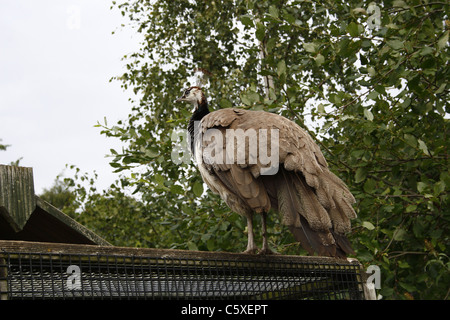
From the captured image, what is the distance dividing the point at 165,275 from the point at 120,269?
0.22 meters

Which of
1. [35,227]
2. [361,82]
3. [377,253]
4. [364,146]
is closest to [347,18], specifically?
[361,82]

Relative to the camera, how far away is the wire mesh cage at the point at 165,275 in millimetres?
1942

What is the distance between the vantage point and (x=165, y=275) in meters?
2.29

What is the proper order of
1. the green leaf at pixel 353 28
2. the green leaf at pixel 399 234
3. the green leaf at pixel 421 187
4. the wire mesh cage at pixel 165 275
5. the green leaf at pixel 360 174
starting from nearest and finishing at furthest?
the wire mesh cage at pixel 165 275, the green leaf at pixel 353 28, the green leaf at pixel 421 187, the green leaf at pixel 399 234, the green leaf at pixel 360 174

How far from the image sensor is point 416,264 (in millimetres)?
5750

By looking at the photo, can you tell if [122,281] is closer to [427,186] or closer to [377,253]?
[377,253]

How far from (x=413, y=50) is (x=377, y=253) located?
1845 millimetres

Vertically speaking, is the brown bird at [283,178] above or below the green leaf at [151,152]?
below

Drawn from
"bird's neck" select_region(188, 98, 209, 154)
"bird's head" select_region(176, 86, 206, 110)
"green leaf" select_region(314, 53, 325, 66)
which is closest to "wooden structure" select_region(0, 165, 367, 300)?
"bird's neck" select_region(188, 98, 209, 154)

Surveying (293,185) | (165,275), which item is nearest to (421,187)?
(293,185)

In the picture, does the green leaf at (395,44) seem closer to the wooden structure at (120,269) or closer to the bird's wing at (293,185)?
the bird's wing at (293,185)

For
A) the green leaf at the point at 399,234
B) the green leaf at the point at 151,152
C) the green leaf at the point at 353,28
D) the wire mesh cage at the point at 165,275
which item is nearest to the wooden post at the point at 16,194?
the wire mesh cage at the point at 165,275

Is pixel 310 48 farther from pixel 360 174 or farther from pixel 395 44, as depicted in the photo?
pixel 360 174

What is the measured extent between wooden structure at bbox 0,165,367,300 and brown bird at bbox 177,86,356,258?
0.19m
